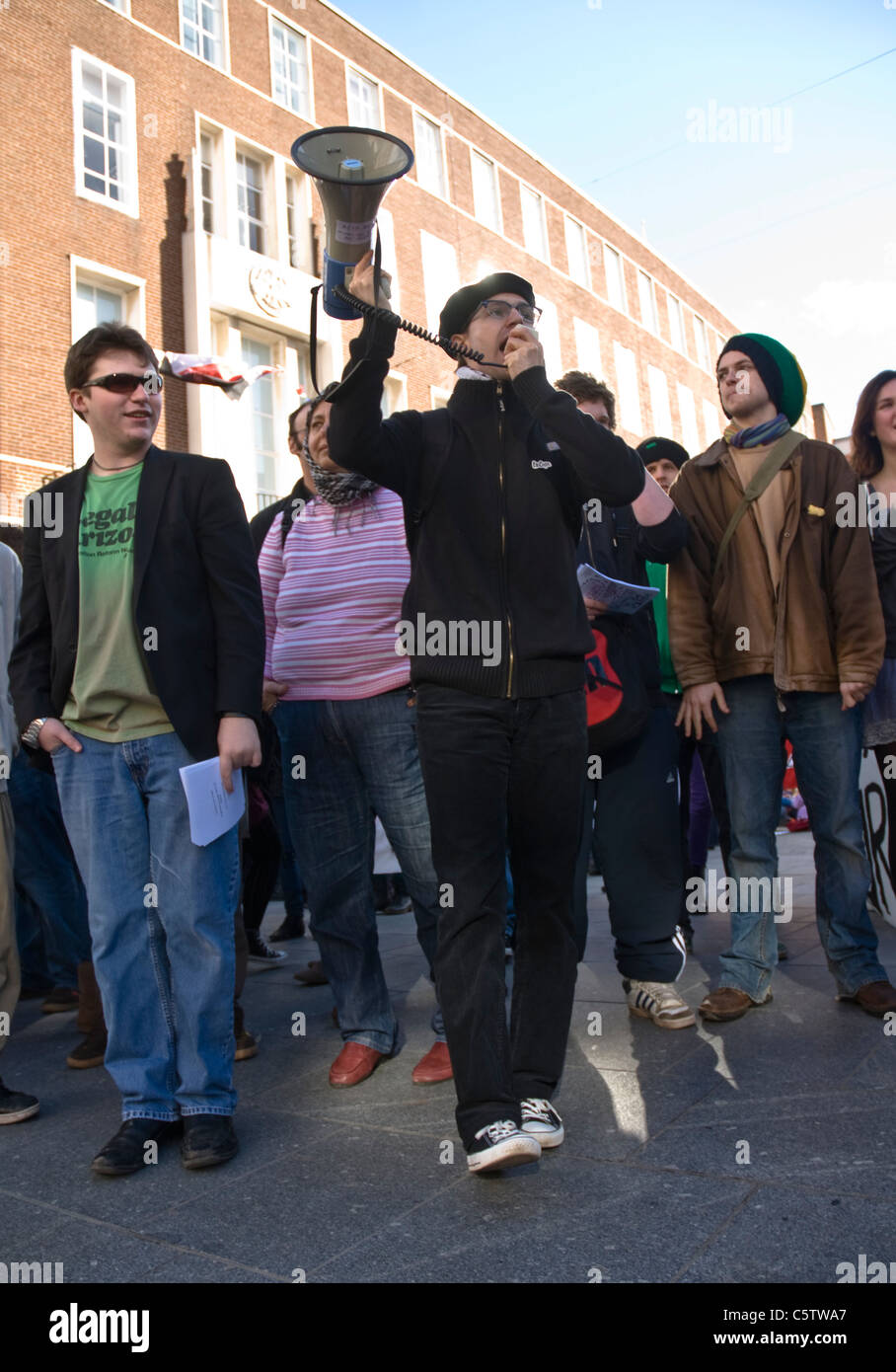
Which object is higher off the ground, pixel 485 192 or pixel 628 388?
pixel 485 192

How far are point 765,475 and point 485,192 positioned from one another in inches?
999

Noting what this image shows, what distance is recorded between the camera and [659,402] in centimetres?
3553

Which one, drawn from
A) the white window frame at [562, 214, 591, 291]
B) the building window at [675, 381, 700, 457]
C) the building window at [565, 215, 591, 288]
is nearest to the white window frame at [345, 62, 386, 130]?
the white window frame at [562, 214, 591, 291]

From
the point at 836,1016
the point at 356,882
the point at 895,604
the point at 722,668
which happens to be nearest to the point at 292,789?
the point at 356,882

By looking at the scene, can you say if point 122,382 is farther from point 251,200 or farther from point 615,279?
point 615,279

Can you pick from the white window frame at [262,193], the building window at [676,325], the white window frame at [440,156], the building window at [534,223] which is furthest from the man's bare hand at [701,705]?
the building window at [676,325]

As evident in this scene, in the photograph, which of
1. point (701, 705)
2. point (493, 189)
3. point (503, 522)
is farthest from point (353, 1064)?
point (493, 189)

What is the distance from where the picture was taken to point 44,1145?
3.10 metres

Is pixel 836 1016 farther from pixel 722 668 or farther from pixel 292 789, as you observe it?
pixel 292 789

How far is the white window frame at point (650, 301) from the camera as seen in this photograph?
115 feet

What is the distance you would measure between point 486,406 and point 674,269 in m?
38.2

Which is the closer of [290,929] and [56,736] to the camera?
[56,736]

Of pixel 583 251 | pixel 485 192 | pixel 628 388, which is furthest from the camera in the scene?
pixel 628 388

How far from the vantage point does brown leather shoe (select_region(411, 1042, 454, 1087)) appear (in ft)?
11.0
